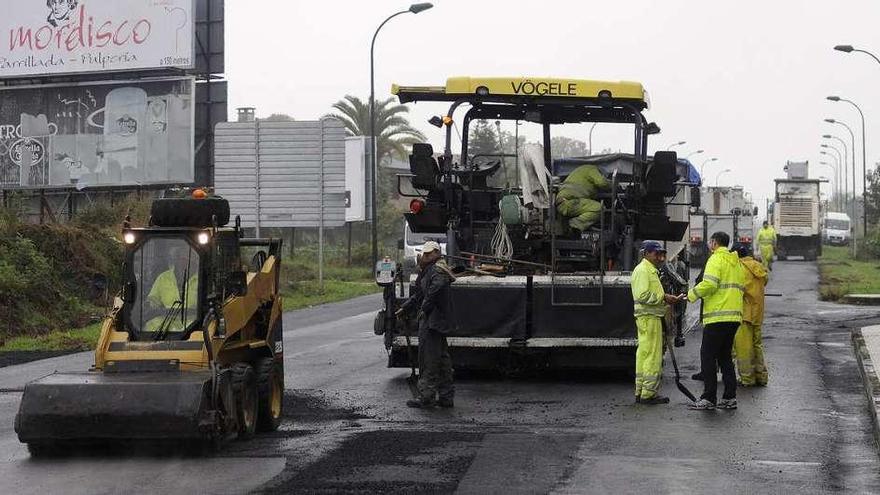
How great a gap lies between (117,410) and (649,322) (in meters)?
5.98

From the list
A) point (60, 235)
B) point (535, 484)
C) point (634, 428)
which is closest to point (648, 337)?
point (634, 428)

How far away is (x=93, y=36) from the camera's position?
4403 centimetres

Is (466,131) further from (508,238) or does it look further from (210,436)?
(210,436)

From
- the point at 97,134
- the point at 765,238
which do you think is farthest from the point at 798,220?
the point at 97,134

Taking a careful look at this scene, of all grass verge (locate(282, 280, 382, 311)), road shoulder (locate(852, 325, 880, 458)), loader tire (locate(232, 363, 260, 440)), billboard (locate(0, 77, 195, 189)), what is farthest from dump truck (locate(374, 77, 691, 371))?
billboard (locate(0, 77, 195, 189))

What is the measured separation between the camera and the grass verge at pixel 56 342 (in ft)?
72.3

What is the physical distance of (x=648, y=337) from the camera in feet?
45.9

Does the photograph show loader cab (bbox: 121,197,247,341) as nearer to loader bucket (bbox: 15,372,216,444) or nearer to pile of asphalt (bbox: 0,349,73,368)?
loader bucket (bbox: 15,372,216,444)

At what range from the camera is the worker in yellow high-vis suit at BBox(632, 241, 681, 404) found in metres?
13.9

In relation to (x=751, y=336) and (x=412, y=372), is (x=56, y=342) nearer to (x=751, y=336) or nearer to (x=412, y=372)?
(x=412, y=372)

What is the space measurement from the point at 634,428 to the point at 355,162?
42519mm

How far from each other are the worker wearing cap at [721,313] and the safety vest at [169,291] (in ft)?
17.1

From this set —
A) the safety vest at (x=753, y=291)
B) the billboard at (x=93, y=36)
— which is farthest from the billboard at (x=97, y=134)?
the safety vest at (x=753, y=291)

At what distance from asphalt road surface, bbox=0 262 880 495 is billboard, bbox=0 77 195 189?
1046 inches
